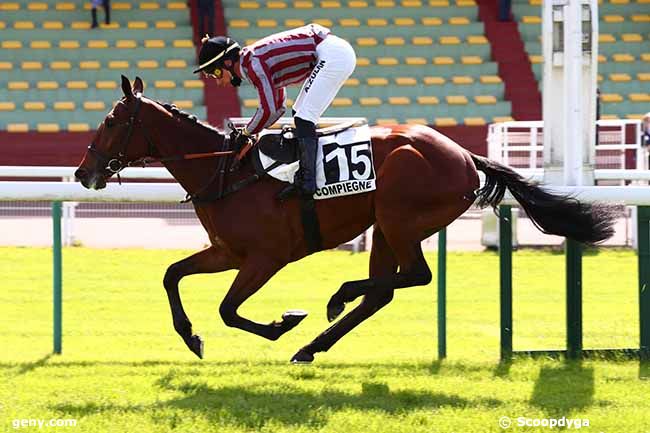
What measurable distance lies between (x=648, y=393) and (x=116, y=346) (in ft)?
10.4

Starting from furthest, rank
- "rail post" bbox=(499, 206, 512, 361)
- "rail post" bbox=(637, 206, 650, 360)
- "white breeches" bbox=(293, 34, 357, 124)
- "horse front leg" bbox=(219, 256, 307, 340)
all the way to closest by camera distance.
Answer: "rail post" bbox=(499, 206, 512, 361)
"rail post" bbox=(637, 206, 650, 360)
"white breeches" bbox=(293, 34, 357, 124)
"horse front leg" bbox=(219, 256, 307, 340)

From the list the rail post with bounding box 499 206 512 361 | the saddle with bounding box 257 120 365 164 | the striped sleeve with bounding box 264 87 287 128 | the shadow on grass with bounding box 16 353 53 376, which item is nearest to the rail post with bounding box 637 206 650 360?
the rail post with bounding box 499 206 512 361

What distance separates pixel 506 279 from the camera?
20.7 ft

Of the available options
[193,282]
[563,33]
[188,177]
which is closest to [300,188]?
[188,177]

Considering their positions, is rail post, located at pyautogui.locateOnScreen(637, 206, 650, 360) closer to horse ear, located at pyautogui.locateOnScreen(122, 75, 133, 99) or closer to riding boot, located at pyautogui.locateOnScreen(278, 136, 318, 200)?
riding boot, located at pyautogui.locateOnScreen(278, 136, 318, 200)

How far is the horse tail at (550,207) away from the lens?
6000 millimetres

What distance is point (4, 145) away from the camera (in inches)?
710

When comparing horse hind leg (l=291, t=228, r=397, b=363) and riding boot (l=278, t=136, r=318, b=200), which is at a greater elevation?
riding boot (l=278, t=136, r=318, b=200)

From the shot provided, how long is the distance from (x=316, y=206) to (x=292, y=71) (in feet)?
2.35

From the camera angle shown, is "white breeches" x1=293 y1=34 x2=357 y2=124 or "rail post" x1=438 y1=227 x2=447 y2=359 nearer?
"white breeches" x1=293 y1=34 x2=357 y2=124

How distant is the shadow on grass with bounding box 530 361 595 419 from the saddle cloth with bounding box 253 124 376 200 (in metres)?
1.30

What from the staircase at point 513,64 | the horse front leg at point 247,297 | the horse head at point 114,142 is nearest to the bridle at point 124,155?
the horse head at point 114,142

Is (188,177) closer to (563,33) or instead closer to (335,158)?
(335,158)

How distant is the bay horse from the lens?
5805 millimetres
